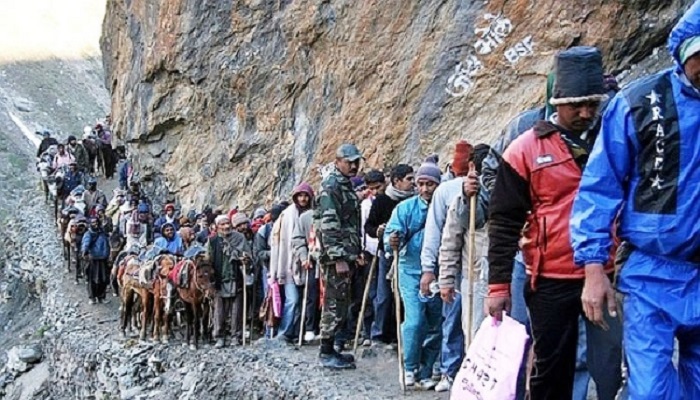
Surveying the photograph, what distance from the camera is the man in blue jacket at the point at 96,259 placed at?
1922 centimetres

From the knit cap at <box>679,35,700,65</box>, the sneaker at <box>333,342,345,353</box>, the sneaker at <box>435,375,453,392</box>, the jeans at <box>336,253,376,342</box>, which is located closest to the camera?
the knit cap at <box>679,35,700,65</box>

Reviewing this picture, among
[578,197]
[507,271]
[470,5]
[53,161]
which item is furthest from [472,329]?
[53,161]

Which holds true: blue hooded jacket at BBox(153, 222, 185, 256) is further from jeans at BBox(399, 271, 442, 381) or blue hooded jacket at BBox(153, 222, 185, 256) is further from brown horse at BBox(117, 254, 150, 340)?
jeans at BBox(399, 271, 442, 381)

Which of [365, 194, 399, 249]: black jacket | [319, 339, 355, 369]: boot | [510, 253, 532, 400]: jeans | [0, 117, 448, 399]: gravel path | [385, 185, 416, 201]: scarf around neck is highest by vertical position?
[385, 185, 416, 201]: scarf around neck

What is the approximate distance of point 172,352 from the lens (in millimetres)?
13219

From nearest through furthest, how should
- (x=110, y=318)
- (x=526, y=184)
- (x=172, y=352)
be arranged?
(x=526, y=184) → (x=172, y=352) → (x=110, y=318)

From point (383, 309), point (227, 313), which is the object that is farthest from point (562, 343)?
point (227, 313)

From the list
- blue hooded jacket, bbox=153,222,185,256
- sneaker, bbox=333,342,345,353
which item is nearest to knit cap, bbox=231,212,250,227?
blue hooded jacket, bbox=153,222,185,256

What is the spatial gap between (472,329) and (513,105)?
7703mm

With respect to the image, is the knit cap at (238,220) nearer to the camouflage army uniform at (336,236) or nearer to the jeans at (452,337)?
the camouflage army uniform at (336,236)

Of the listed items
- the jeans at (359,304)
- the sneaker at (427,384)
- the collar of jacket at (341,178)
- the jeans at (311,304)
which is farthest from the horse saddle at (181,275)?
the sneaker at (427,384)

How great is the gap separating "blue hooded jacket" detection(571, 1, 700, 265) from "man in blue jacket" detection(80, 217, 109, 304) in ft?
54.1

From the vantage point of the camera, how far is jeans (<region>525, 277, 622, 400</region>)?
172 inches

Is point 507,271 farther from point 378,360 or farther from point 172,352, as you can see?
point 172,352
